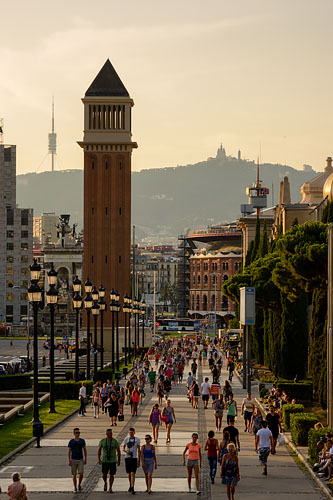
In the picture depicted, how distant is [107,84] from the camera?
390 ft

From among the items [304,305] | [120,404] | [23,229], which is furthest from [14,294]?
[120,404]

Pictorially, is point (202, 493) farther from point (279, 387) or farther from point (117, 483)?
point (279, 387)

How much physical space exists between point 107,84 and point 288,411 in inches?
3492

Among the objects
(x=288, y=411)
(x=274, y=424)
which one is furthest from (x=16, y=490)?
(x=288, y=411)

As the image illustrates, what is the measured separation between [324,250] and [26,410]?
14055 millimetres

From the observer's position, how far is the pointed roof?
11794cm

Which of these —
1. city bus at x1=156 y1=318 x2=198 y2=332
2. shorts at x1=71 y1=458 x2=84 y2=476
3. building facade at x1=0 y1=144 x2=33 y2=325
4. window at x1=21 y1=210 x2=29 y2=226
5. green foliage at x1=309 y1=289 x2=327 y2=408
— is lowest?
city bus at x1=156 y1=318 x2=198 y2=332

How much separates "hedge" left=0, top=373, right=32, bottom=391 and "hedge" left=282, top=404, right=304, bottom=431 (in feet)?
69.8

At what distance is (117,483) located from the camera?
24781 mm

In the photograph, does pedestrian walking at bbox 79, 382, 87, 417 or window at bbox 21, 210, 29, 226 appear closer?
pedestrian walking at bbox 79, 382, 87, 417

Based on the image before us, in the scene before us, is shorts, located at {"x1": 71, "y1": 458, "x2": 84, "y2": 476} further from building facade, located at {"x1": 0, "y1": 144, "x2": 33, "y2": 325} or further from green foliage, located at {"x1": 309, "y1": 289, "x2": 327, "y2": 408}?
building facade, located at {"x1": 0, "y1": 144, "x2": 33, "y2": 325}

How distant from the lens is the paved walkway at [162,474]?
2334cm

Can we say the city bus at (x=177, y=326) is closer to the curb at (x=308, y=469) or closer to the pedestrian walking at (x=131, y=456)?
the curb at (x=308, y=469)

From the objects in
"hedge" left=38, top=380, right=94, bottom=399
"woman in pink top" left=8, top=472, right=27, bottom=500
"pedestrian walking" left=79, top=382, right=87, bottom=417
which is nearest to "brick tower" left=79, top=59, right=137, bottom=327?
"hedge" left=38, top=380, right=94, bottom=399
